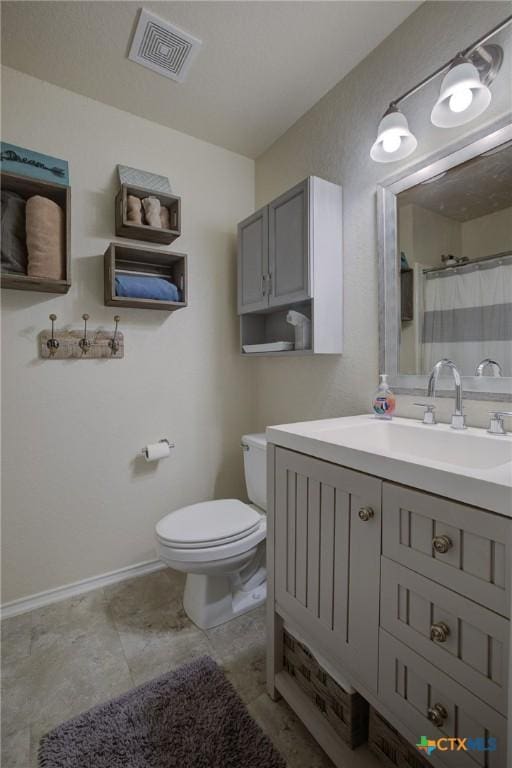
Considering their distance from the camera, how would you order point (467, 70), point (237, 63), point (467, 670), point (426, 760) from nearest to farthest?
1. point (467, 670)
2. point (426, 760)
3. point (467, 70)
4. point (237, 63)

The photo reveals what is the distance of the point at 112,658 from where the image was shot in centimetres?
145

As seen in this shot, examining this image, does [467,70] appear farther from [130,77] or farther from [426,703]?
[426,703]

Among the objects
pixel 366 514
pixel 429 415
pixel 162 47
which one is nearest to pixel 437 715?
pixel 366 514

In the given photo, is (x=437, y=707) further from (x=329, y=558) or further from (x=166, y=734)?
(x=166, y=734)

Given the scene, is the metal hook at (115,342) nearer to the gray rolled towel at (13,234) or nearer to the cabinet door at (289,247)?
the gray rolled towel at (13,234)

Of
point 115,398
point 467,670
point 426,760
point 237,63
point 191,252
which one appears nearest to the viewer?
point 467,670

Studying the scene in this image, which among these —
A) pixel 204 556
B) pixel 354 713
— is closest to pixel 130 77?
pixel 204 556

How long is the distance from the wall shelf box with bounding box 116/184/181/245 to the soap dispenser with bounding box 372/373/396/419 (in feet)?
4.24

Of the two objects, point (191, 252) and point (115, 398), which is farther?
point (191, 252)

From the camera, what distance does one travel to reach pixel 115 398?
6.45 feet

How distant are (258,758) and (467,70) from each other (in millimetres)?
2116

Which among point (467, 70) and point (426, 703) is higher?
point (467, 70)

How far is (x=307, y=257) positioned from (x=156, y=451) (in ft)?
4.11

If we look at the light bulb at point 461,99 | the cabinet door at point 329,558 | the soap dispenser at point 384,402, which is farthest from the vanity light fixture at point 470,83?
the cabinet door at point 329,558
